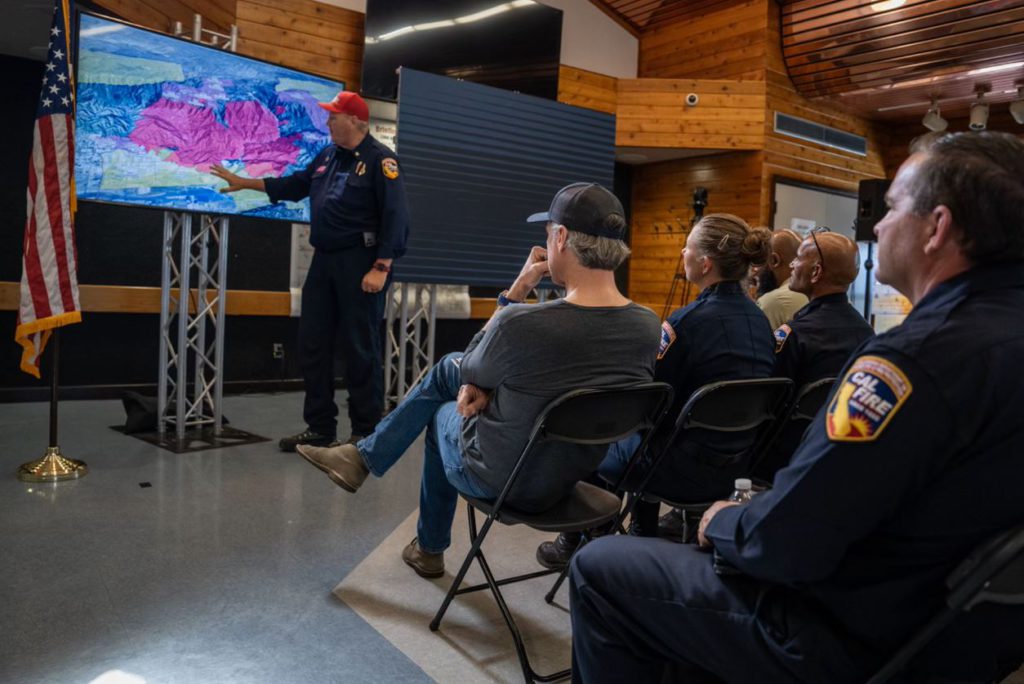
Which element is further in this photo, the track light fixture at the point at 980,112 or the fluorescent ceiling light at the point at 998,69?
the track light fixture at the point at 980,112

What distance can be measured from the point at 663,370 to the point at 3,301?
490cm

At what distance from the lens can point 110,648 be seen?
184 cm

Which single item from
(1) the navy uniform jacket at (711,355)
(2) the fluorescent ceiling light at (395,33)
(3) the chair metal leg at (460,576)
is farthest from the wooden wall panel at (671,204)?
(3) the chair metal leg at (460,576)

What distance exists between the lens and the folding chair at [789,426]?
224 centimetres

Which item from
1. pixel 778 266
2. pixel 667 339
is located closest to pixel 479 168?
pixel 778 266

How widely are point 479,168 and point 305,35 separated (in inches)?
92.2

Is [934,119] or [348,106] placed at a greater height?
[934,119]

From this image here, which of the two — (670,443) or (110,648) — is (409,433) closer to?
(670,443)

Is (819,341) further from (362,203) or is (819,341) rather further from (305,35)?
(305,35)

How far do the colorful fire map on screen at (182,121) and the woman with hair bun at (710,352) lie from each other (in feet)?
9.29

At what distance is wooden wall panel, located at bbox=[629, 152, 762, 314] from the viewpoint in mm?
8516

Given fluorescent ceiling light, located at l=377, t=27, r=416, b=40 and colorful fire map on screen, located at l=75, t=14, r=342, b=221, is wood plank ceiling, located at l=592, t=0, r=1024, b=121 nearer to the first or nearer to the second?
fluorescent ceiling light, located at l=377, t=27, r=416, b=40

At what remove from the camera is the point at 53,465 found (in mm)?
3309

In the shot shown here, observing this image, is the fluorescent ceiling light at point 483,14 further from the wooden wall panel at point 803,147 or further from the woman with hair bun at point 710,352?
the woman with hair bun at point 710,352
